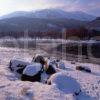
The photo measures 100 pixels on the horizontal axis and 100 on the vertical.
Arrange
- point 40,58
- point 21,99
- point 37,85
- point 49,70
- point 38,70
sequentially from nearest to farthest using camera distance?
1. point 21,99
2. point 37,85
3. point 38,70
4. point 49,70
5. point 40,58

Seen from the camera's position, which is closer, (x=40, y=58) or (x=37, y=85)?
(x=37, y=85)

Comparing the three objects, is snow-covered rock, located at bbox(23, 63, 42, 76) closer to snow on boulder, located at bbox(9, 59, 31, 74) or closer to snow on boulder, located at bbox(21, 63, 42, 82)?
snow on boulder, located at bbox(21, 63, 42, 82)

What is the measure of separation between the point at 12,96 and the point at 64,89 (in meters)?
2.72

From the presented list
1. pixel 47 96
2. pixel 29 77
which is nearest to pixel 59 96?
pixel 47 96

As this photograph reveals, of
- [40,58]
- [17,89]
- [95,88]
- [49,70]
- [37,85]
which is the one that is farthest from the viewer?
[40,58]

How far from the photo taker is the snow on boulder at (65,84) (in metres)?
13.6

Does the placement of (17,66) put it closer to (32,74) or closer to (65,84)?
(32,74)

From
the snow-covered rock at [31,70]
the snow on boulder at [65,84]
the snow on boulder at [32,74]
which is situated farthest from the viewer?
the snow-covered rock at [31,70]

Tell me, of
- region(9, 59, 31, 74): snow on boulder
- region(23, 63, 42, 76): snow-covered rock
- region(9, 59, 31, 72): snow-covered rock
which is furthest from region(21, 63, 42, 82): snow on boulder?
region(9, 59, 31, 72): snow-covered rock

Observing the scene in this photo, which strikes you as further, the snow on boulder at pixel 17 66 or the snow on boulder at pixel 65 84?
the snow on boulder at pixel 17 66

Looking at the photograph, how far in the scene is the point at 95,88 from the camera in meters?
15.5

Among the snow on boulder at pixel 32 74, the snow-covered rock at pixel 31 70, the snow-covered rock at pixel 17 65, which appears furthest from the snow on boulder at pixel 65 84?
the snow-covered rock at pixel 17 65

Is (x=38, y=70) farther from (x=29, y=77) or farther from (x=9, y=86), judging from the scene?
(x=9, y=86)

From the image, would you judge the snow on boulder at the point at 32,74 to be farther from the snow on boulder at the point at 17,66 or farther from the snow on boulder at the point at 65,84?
the snow on boulder at the point at 65,84
